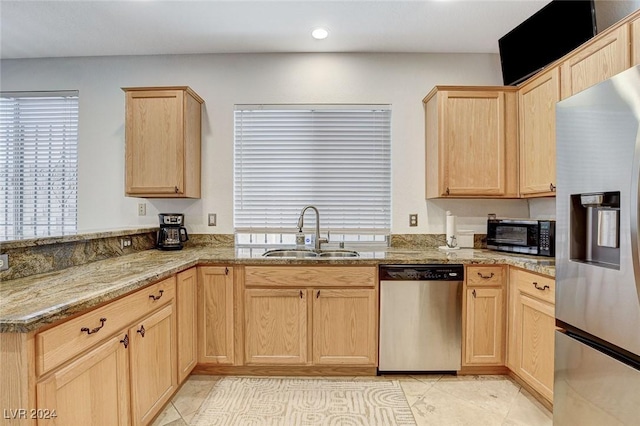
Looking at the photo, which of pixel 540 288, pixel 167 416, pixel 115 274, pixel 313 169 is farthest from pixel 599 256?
pixel 167 416

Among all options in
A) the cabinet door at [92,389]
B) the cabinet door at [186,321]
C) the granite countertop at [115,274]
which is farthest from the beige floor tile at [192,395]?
the granite countertop at [115,274]

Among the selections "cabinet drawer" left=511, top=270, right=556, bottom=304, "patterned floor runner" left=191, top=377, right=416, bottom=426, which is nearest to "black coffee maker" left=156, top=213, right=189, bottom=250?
"patterned floor runner" left=191, top=377, right=416, bottom=426

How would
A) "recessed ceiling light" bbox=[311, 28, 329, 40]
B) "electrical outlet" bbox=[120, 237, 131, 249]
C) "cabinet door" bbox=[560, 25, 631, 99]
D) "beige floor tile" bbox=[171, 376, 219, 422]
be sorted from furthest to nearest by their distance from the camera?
"recessed ceiling light" bbox=[311, 28, 329, 40] < "electrical outlet" bbox=[120, 237, 131, 249] < "beige floor tile" bbox=[171, 376, 219, 422] < "cabinet door" bbox=[560, 25, 631, 99]

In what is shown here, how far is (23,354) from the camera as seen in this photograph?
995 mm

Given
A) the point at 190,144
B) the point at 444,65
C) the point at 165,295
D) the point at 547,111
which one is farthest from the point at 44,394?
the point at 444,65

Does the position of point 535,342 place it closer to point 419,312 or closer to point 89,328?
point 419,312

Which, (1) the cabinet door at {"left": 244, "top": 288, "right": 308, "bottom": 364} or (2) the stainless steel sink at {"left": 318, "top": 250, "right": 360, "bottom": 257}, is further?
(2) the stainless steel sink at {"left": 318, "top": 250, "right": 360, "bottom": 257}

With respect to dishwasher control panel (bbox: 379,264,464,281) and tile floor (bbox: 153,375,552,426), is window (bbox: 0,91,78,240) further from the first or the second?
dishwasher control panel (bbox: 379,264,464,281)

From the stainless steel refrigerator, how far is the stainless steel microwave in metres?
0.92

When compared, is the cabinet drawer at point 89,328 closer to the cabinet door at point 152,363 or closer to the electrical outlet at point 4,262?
the cabinet door at point 152,363

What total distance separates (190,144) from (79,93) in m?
1.31

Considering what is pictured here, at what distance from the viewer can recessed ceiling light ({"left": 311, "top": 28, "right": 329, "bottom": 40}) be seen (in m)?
2.60

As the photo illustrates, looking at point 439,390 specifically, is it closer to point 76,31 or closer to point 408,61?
point 408,61

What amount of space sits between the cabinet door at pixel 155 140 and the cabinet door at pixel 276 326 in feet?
3.90
